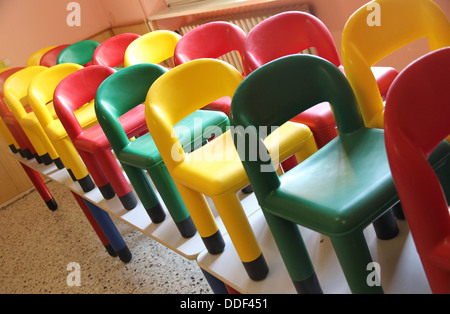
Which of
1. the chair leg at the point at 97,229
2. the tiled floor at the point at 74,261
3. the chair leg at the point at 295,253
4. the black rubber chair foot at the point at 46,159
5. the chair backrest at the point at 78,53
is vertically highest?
the chair backrest at the point at 78,53

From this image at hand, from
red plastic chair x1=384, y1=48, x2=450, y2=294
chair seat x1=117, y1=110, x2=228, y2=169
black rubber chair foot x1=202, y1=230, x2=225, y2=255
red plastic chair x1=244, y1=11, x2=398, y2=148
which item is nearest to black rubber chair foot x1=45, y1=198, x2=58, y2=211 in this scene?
chair seat x1=117, y1=110, x2=228, y2=169

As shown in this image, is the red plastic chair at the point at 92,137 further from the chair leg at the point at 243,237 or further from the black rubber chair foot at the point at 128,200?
the chair leg at the point at 243,237

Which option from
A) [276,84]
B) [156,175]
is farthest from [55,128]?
[276,84]

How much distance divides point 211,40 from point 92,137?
94 centimetres

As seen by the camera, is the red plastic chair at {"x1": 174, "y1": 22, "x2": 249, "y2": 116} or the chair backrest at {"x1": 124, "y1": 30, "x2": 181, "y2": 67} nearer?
the red plastic chair at {"x1": 174, "y1": 22, "x2": 249, "y2": 116}

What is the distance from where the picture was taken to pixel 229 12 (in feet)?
13.0

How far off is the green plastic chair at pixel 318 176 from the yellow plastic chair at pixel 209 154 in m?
0.18

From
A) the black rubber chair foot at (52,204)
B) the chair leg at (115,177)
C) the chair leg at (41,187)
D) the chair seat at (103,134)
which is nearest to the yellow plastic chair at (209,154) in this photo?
the chair seat at (103,134)

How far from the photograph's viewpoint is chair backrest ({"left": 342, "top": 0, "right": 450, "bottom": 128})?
157 cm

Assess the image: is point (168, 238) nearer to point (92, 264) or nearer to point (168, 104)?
point (168, 104)

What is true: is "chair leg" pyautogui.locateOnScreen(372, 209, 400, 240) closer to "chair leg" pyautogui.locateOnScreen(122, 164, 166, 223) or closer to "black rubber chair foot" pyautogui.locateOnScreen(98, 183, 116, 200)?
"chair leg" pyautogui.locateOnScreen(122, 164, 166, 223)

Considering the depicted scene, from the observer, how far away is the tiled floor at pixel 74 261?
110 inches

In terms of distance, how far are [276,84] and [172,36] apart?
198 cm

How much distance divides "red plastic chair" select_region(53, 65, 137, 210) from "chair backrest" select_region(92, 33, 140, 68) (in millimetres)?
1043
